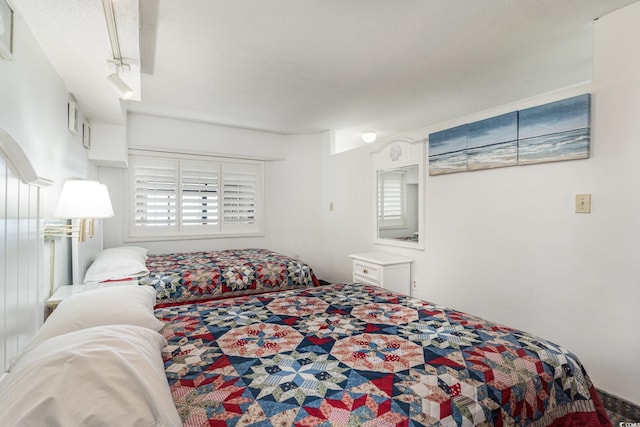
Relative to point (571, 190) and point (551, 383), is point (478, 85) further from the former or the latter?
point (551, 383)

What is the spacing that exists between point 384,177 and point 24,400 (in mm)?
3414

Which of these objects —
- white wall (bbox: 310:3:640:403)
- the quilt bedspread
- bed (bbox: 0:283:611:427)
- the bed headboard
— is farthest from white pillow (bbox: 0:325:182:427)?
white wall (bbox: 310:3:640:403)

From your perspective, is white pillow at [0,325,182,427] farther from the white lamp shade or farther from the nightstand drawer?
the nightstand drawer

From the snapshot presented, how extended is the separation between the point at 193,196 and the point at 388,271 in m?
2.91

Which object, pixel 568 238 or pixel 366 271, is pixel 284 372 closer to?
pixel 568 238

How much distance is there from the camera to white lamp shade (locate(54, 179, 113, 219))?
6.36 ft

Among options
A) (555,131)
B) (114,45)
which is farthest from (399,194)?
(114,45)

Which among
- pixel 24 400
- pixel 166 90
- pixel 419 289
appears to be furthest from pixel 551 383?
pixel 166 90

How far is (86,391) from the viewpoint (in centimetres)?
69

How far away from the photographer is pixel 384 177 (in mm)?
3674

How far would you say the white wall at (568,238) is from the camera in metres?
1.83

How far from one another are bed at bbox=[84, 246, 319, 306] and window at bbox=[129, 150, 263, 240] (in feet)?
2.44

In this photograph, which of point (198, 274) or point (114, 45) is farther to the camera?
point (198, 274)

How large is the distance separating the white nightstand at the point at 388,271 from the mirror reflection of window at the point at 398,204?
0.29 m
